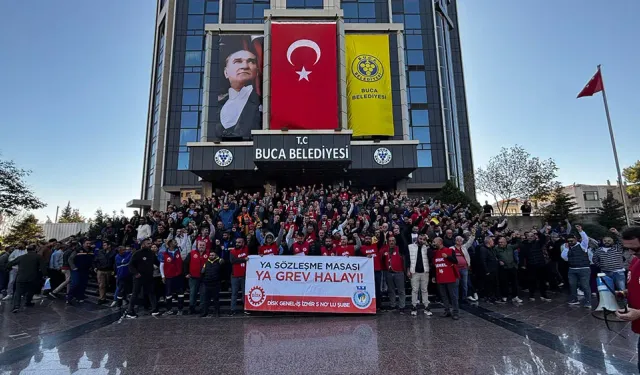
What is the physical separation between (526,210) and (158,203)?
121 ft

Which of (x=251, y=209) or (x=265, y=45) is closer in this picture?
(x=251, y=209)

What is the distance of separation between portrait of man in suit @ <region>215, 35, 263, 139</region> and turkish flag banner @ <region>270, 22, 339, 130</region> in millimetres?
2223

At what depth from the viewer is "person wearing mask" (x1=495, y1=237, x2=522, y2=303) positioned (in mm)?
9773

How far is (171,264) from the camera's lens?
30.0ft

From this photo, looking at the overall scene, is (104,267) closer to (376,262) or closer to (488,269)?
(376,262)

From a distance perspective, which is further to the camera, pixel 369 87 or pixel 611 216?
pixel 611 216

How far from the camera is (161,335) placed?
6953mm

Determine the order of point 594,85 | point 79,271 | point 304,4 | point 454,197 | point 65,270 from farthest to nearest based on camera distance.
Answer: point 304,4
point 454,197
point 594,85
point 65,270
point 79,271

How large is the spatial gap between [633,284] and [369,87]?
25.2 metres

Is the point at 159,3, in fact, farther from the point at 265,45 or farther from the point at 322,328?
the point at 322,328

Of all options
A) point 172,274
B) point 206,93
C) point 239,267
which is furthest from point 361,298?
point 206,93

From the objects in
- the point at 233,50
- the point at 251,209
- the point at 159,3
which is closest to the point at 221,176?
the point at 233,50

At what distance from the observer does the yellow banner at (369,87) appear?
1024 inches

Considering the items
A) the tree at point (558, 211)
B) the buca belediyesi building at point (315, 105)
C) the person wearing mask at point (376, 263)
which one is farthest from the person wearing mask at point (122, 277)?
the tree at point (558, 211)
